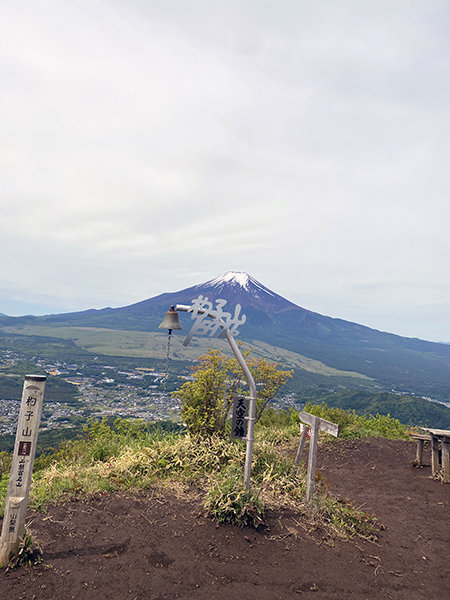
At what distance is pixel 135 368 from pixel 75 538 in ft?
304

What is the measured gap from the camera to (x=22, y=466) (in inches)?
175

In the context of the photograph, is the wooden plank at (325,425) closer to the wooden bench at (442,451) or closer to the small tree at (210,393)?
the small tree at (210,393)

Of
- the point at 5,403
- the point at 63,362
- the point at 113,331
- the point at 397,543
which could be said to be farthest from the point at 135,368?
the point at 397,543

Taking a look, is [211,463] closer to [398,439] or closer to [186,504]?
[186,504]

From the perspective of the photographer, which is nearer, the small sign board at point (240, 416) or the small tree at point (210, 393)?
the small sign board at point (240, 416)

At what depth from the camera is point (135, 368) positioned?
3703 inches

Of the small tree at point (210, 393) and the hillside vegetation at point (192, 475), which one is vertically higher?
the small tree at point (210, 393)

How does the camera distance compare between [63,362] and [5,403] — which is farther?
[63,362]
